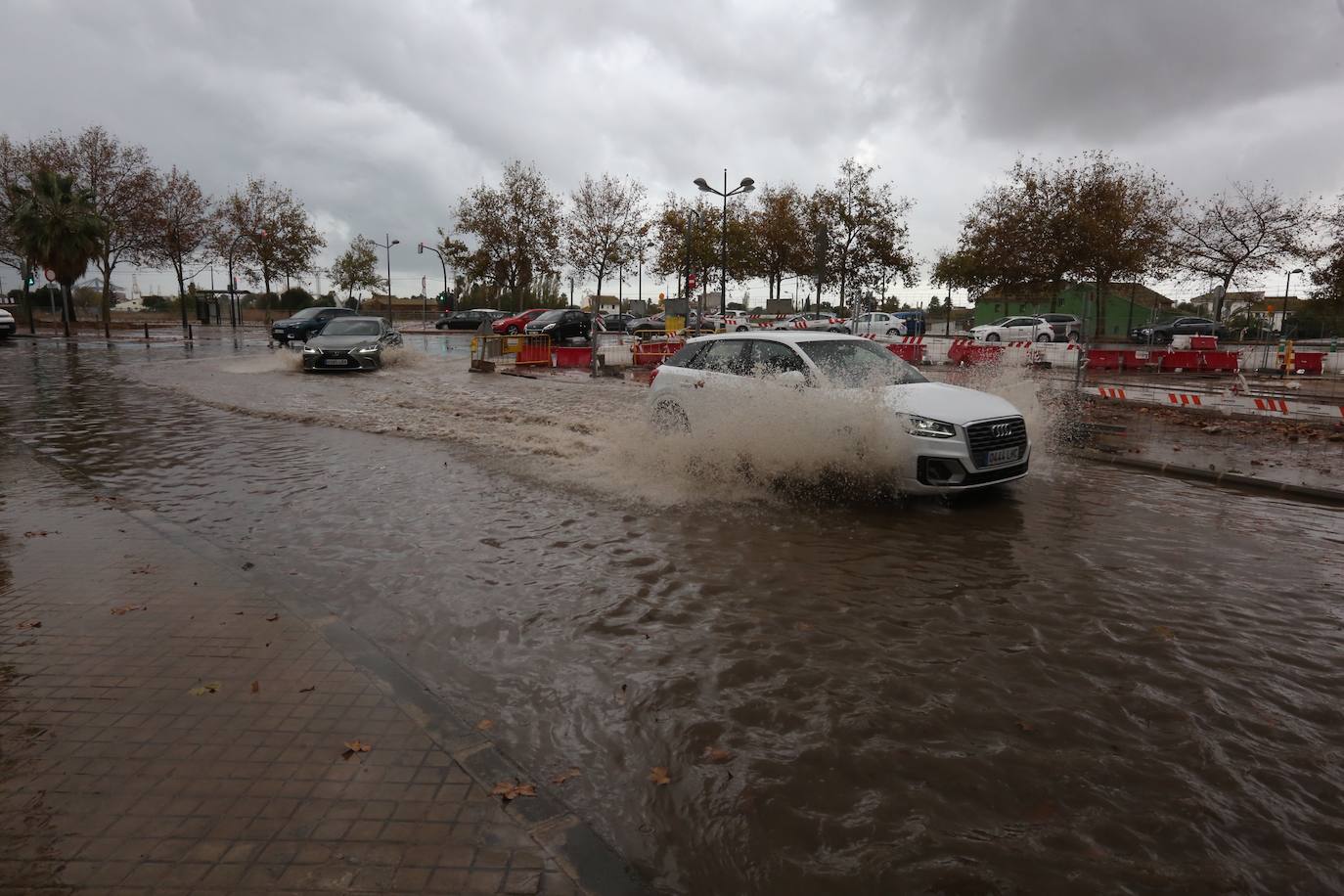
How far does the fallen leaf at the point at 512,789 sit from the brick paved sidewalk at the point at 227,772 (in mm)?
42

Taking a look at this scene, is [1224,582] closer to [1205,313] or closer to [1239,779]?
[1239,779]

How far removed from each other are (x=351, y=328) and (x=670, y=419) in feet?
55.2

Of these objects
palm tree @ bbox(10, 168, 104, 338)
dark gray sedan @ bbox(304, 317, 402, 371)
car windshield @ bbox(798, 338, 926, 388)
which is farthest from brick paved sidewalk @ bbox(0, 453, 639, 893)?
palm tree @ bbox(10, 168, 104, 338)

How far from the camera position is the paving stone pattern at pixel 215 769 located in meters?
2.56

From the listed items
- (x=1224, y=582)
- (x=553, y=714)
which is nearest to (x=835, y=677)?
(x=553, y=714)

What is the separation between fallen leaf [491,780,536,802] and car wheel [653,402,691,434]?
224 inches

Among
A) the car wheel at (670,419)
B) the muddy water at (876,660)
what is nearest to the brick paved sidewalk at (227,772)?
the muddy water at (876,660)

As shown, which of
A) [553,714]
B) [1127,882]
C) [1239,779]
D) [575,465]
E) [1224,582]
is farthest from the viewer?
[575,465]

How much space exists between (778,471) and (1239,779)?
4797mm

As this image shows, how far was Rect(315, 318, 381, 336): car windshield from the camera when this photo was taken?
73.4 feet

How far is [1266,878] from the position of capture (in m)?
2.62

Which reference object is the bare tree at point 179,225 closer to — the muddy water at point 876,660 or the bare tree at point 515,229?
the bare tree at point 515,229

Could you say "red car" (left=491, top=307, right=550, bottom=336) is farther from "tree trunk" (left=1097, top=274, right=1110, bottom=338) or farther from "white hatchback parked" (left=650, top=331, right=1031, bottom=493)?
"white hatchback parked" (left=650, top=331, right=1031, bottom=493)

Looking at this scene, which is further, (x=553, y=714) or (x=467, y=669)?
(x=467, y=669)
